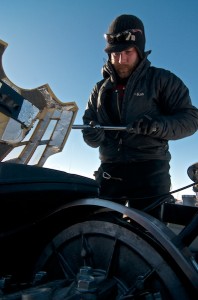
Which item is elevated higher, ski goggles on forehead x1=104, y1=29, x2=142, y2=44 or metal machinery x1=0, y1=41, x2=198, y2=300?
ski goggles on forehead x1=104, y1=29, x2=142, y2=44

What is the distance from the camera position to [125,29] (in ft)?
9.29

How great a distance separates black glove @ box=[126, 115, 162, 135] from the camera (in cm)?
224

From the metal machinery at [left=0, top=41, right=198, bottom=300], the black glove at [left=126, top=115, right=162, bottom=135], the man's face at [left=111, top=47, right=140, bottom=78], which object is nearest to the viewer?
the metal machinery at [left=0, top=41, right=198, bottom=300]

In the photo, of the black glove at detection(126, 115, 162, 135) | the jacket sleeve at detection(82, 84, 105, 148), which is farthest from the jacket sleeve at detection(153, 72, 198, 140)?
the jacket sleeve at detection(82, 84, 105, 148)

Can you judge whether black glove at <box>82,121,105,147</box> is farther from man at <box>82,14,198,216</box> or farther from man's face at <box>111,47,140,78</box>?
man's face at <box>111,47,140,78</box>

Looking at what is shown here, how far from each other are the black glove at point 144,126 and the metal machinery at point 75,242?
93 cm

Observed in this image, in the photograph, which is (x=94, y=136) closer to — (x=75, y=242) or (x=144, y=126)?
(x=144, y=126)

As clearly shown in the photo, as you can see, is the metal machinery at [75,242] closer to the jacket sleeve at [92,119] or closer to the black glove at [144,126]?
the black glove at [144,126]

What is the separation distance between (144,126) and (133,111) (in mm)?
566

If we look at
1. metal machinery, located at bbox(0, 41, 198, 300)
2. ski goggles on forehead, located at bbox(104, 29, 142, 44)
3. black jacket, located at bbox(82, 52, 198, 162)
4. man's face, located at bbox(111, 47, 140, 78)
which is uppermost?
ski goggles on forehead, located at bbox(104, 29, 142, 44)

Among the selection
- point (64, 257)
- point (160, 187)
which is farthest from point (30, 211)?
point (160, 187)

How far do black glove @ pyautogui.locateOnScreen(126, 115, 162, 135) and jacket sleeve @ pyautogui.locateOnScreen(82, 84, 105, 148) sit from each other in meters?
→ 0.56

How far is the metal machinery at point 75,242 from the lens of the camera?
1.00m

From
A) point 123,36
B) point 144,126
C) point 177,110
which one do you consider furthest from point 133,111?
point 123,36
